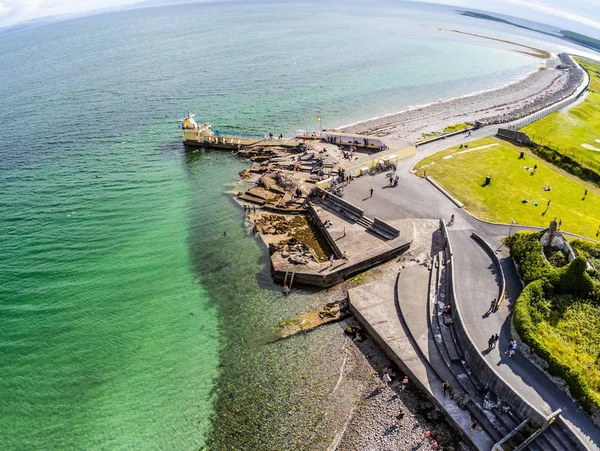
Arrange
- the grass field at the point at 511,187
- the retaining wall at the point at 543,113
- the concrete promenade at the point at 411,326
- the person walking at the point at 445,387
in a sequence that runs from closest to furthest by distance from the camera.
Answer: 1. the concrete promenade at the point at 411,326
2. the person walking at the point at 445,387
3. the grass field at the point at 511,187
4. the retaining wall at the point at 543,113

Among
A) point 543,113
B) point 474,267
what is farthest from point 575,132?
point 474,267

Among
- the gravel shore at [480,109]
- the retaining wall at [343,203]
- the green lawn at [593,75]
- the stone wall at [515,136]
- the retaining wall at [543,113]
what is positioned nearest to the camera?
the retaining wall at [343,203]

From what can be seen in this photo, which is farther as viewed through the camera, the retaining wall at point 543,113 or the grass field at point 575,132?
the retaining wall at point 543,113

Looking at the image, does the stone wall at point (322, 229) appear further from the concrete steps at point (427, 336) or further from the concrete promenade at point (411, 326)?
the concrete steps at point (427, 336)

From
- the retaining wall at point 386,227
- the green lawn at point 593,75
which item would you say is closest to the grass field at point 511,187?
the retaining wall at point 386,227

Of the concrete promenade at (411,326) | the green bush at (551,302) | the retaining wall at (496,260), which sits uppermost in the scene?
the green bush at (551,302)

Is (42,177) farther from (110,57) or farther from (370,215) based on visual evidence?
(110,57)

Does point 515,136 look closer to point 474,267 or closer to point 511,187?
point 511,187

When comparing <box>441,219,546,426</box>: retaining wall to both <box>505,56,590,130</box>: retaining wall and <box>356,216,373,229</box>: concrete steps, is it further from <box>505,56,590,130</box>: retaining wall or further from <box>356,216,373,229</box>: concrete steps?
<box>505,56,590,130</box>: retaining wall
